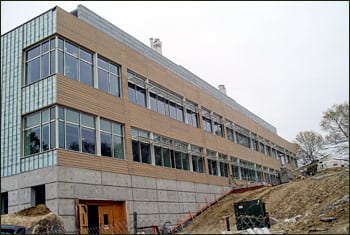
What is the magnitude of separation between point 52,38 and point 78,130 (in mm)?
5215

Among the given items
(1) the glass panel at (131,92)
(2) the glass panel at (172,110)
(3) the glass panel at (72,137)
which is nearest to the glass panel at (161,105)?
(2) the glass panel at (172,110)

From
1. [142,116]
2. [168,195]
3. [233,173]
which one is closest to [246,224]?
[168,195]

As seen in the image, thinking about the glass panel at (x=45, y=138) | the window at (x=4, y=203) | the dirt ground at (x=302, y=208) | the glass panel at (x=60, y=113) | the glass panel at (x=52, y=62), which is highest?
the glass panel at (x=52, y=62)

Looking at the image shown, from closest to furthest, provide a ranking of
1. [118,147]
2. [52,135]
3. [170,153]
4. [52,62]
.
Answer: [52,135]
[52,62]
[118,147]
[170,153]

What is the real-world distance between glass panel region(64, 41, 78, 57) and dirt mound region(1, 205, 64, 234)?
28.5 ft

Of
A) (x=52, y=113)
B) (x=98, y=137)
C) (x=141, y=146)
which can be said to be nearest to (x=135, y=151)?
(x=141, y=146)

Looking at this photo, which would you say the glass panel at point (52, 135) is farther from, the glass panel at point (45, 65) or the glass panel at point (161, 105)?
the glass panel at point (161, 105)

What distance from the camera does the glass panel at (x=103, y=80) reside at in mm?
22922

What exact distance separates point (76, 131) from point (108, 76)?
203 inches

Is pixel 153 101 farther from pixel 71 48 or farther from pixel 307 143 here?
pixel 307 143

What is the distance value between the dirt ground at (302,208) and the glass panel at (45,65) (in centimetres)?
1223

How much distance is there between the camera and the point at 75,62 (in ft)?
69.7

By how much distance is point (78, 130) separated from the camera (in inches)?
795

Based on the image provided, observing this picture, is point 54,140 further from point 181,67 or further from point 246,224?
point 181,67
